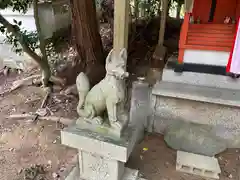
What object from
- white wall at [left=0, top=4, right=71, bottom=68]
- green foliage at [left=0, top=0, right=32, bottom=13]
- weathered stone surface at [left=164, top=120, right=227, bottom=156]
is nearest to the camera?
weathered stone surface at [left=164, top=120, right=227, bottom=156]

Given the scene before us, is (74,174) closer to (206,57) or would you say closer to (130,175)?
(130,175)

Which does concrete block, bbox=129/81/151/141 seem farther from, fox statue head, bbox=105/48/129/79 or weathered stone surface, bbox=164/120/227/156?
fox statue head, bbox=105/48/129/79

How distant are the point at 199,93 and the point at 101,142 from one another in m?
2.07

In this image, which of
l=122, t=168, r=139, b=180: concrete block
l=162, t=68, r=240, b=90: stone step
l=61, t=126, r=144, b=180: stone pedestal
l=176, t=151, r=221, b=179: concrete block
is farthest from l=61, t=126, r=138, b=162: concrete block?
l=162, t=68, r=240, b=90: stone step

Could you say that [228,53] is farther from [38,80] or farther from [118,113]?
[38,80]

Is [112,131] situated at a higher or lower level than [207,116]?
higher

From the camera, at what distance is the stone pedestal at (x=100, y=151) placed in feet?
8.18

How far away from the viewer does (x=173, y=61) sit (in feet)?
15.0

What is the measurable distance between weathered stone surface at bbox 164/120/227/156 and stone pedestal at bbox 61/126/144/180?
120 cm

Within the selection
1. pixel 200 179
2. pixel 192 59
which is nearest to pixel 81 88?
pixel 200 179

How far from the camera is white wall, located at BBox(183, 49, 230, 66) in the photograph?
161 inches

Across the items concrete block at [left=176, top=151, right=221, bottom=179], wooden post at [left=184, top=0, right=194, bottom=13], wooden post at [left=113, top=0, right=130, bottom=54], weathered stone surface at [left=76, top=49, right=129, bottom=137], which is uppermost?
wooden post at [left=184, top=0, right=194, bottom=13]

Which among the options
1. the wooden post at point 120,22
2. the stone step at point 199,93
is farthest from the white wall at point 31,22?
the wooden post at point 120,22

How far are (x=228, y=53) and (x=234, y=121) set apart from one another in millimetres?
1143
